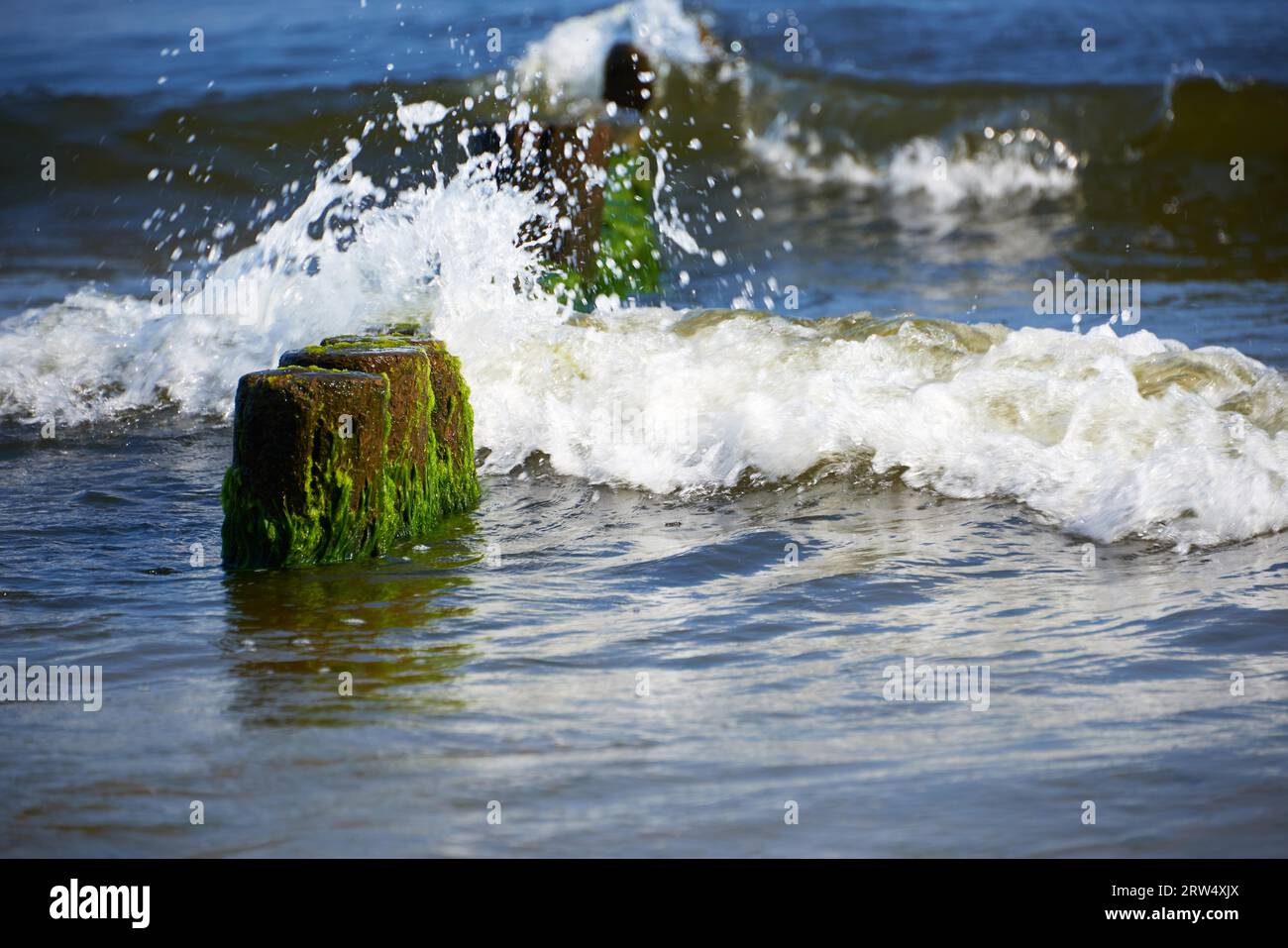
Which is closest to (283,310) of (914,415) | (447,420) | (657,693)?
(447,420)

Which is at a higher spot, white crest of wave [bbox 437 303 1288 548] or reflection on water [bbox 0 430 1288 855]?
white crest of wave [bbox 437 303 1288 548]

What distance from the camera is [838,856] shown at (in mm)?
2984

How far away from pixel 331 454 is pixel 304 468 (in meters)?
0.10

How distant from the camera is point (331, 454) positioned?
4.80 meters

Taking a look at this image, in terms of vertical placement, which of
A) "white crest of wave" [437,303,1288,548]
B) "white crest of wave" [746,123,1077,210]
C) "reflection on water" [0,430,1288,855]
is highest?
"white crest of wave" [746,123,1077,210]

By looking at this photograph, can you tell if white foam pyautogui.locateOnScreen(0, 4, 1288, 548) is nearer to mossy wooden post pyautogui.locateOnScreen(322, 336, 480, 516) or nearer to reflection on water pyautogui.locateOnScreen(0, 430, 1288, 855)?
reflection on water pyautogui.locateOnScreen(0, 430, 1288, 855)

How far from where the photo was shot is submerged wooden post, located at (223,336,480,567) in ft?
15.4

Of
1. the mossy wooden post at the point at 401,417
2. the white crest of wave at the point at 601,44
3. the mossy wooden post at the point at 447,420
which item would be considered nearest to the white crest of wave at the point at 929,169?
the white crest of wave at the point at 601,44

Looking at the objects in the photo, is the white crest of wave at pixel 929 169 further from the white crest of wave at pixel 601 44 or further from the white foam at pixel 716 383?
the white foam at pixel 716 383

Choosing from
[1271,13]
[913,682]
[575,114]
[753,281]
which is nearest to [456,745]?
[913,682]

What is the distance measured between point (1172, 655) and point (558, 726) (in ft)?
5.79

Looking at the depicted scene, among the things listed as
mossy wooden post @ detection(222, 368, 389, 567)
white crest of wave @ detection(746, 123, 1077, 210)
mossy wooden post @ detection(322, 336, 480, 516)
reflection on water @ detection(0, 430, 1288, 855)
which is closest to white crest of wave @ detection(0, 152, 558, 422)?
mossy wooden post @ detection(322, 336, 480, 516)

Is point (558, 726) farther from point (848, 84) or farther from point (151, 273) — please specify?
point (848, 84)
